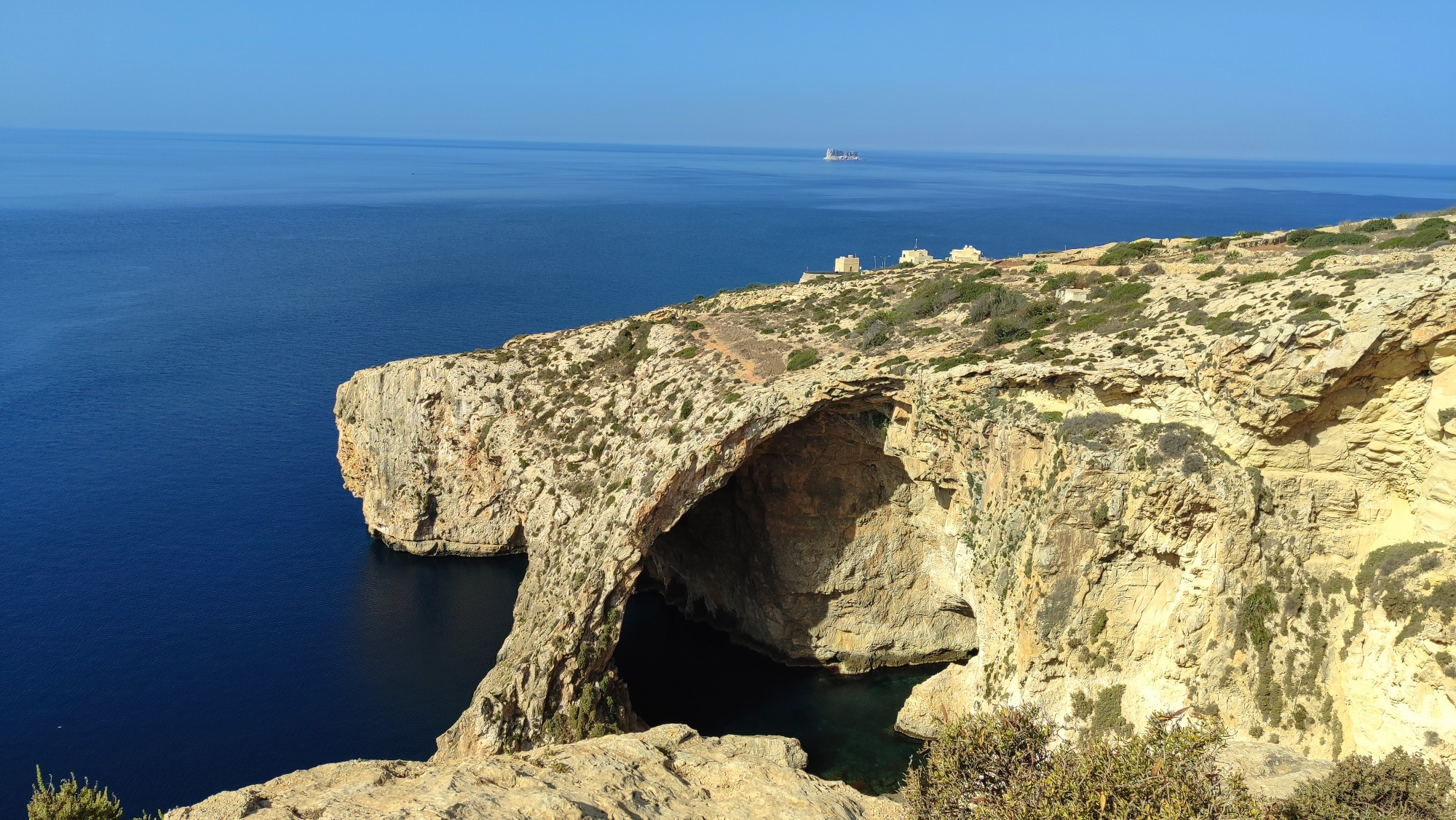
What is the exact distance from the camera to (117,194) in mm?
195375

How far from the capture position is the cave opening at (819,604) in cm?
3338

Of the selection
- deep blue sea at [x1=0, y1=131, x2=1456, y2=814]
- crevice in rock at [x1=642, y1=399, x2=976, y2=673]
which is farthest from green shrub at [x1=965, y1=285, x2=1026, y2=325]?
deep blue sea at [x1=0, y1=131, x2=1456, y2=814]

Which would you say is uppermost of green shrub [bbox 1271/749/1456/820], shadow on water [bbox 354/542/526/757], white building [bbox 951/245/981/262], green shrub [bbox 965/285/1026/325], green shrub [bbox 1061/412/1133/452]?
white building [bbox 951/245/981/262]

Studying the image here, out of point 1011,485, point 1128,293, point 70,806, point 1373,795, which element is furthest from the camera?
point 1128,293

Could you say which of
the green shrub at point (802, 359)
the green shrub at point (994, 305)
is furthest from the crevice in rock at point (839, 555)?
the green shrub at point (994, 305)

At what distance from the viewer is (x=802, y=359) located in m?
34.5

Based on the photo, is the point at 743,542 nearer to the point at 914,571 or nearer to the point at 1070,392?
the point at 914,571

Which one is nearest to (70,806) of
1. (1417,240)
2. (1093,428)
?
(1093,428)

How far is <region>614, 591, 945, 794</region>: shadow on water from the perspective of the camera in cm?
3097

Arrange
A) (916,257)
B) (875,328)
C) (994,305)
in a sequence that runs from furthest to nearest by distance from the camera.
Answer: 1. (916,257)
2. (875,328)
3. (994,305)

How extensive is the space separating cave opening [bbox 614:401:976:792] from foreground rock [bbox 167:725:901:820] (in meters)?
8.81

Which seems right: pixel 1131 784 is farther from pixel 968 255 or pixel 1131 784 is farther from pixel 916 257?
pixel 916 257

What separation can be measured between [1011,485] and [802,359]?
1037 centimetres

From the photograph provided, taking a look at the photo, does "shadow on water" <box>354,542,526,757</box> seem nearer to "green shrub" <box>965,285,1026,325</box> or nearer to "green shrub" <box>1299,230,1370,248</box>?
"green shrub" <box>965,285,1026,325</box>
